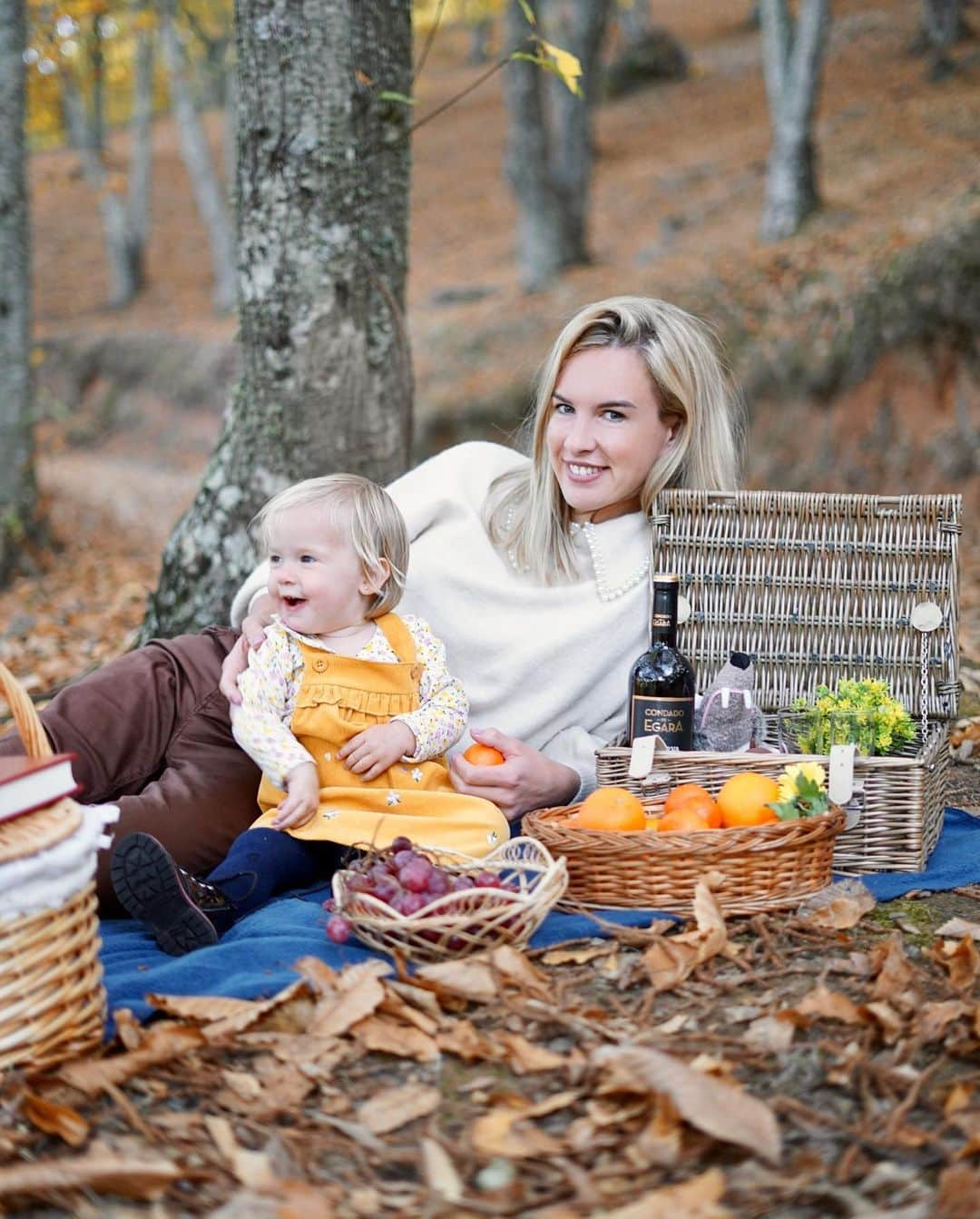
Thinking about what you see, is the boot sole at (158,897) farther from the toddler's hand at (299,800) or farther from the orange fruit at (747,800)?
the orange fruit at (747,800)

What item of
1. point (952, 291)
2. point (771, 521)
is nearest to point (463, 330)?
point (952, 291)

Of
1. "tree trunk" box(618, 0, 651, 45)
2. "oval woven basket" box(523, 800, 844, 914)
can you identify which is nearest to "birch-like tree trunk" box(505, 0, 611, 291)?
"tree trunk" box(618, 0, 651, 45)

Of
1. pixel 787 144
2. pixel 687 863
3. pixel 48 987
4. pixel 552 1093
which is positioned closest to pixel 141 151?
pixel 787 144

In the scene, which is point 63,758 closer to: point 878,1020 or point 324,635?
point 324,635

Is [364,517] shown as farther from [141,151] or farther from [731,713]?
[141,151]

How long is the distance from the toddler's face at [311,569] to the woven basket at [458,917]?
80 cm

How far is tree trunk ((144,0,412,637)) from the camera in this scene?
4.69 m

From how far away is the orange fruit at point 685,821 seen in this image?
315 centimetres

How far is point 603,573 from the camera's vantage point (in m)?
3.97

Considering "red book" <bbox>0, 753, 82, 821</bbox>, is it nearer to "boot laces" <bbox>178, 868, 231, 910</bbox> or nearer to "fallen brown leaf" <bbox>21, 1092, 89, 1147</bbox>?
"fallen brown leaf" <bbox>21, 1092, 89, 1147</bbox>

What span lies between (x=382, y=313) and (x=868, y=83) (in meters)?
16.6

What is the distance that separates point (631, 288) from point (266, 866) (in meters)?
11.4

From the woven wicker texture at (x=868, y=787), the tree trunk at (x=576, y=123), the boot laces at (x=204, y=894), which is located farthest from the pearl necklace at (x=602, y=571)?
the tree trunk at (x=576, y=123)

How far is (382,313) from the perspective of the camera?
5027 mm
